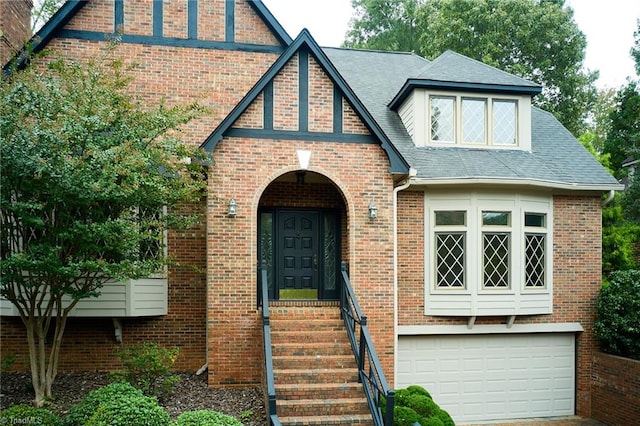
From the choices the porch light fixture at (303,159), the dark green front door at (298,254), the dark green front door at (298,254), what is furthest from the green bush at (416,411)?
the porch light fixture at (303,159)

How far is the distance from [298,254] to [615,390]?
6.82 meters

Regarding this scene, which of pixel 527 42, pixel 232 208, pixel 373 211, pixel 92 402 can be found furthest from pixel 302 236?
pixel 527 42

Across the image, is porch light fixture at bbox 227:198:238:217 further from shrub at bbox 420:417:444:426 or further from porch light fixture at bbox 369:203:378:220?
shrub at bbox 420:417:444:426

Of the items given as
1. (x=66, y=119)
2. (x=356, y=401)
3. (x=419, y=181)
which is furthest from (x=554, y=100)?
(x=66, y=119)

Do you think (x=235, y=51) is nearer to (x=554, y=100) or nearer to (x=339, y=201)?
(x=339, y=201)

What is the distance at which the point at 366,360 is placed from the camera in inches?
386

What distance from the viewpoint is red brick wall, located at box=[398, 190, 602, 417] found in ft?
36.7

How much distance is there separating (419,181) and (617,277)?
464 cm

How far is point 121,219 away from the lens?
793 cm

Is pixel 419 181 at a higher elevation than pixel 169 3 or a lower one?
lower

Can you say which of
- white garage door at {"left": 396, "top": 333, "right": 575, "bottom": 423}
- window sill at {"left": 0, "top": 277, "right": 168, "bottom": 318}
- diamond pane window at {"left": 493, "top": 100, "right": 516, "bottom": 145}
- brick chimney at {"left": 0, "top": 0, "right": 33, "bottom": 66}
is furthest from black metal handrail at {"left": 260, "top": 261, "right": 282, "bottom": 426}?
brick chimney at {"left": 0, "top": 0, "right": 33, "bottom": 66}

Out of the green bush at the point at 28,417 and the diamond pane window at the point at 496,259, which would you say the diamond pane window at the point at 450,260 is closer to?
the diamond pane window at the point at 496,259

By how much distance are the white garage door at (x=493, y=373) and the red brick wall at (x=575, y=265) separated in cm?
29

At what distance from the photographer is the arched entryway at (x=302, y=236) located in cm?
1119
